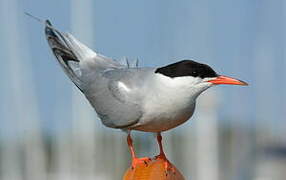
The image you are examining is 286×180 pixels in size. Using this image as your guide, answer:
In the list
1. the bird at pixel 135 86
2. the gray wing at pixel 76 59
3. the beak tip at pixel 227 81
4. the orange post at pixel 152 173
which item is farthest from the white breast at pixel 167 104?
the gray wing at pixel 76 59

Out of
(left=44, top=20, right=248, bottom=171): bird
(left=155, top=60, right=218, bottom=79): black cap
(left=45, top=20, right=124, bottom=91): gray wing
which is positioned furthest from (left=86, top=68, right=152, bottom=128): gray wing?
(left=155, top=60, right=218, bottom=79): black cap

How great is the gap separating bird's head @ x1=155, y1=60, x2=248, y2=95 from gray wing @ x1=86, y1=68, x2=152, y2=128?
1.26ft

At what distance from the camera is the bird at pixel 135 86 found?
245 inches

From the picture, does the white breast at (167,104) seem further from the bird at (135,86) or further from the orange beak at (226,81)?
the orange beak at (226,81)

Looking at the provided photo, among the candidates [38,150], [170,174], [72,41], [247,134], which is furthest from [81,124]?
[170,174]

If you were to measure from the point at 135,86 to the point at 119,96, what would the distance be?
0.23 metres

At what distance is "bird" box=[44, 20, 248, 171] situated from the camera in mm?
6215

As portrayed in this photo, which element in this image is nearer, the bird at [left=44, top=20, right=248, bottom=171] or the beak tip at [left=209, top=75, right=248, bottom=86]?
the beak tip at [left=209, top=75, right=248, bottom=86]

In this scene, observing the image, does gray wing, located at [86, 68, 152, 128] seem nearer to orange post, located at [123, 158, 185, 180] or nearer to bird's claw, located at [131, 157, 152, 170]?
bird's claw, located at [131, 157, 152, 170]

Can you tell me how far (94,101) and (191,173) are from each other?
15358mm

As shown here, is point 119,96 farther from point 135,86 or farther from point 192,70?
point 192,70

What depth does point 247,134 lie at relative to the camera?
22406mm

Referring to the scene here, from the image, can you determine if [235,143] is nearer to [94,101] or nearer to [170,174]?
[94,101]

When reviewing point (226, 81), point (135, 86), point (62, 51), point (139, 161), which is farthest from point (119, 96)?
point (226, 81)
